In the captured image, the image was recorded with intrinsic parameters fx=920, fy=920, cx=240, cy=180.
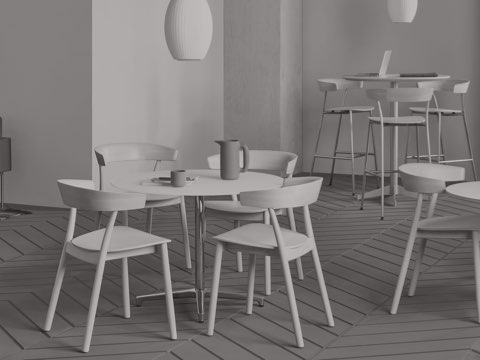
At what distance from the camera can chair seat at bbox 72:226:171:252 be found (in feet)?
14.3

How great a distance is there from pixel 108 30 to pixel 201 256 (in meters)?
3.43

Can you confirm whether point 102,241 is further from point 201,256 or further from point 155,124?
point 155,124

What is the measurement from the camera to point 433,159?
29.1 ft

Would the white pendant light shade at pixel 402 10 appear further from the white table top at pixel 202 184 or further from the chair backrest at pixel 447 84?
the white table top at pixel 202 184

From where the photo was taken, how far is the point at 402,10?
8586 millimetres

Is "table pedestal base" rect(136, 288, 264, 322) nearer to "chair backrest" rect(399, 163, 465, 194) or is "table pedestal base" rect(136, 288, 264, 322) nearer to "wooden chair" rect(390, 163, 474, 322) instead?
"wooden chair" rect(390, 163, 474, 322)

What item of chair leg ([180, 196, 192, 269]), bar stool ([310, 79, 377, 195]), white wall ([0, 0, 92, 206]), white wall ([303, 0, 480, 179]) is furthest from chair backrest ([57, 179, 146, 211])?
white wall ([303, 0, 480, 179])

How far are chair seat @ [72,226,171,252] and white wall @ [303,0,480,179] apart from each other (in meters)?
5.31

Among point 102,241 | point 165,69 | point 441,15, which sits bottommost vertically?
point 102,241

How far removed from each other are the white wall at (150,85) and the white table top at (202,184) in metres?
2.89

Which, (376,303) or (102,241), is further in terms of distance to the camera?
(376,303)

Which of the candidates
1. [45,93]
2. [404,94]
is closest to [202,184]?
[404,94]

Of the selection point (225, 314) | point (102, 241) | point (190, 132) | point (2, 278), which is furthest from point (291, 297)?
point (190, 132)

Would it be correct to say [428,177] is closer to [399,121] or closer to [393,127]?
[399,121]
